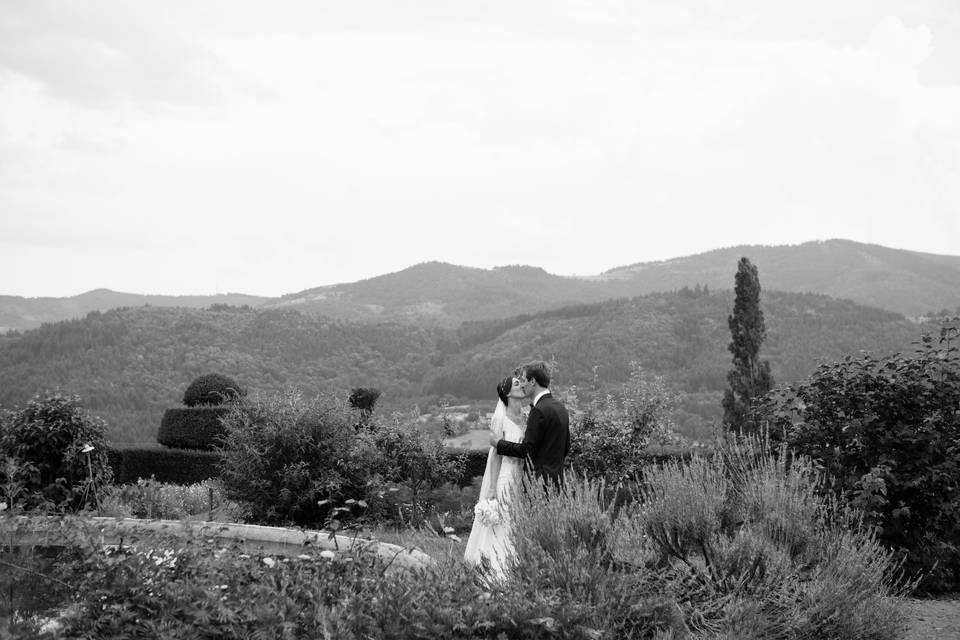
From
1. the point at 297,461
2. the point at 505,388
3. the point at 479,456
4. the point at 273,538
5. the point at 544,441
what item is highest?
the point at 505,388

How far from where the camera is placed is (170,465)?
16703mm

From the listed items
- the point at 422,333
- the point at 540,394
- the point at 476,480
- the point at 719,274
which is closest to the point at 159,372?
the point at 422,333

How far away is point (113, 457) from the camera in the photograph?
15102 millimetres

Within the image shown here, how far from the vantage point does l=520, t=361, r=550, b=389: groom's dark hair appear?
6.55 metres

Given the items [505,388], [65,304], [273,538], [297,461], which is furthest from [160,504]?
[65,304]

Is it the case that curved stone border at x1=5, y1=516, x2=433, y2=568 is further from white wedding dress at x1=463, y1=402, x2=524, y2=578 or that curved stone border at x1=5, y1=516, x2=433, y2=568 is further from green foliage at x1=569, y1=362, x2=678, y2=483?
green foliage at x1=569, y1=362, x2=678, y2=483

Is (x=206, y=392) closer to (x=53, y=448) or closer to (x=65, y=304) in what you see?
(x=53, y=448)

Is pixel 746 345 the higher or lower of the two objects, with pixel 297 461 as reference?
higher

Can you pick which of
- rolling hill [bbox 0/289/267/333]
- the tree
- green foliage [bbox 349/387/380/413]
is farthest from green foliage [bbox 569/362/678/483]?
rolling hill [bbox 0/289/267/333]

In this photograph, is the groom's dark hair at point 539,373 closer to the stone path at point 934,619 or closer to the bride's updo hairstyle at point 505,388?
the bride's updo hairstyle at point 505,388

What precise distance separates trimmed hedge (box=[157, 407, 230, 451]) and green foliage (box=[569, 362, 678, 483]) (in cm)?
758

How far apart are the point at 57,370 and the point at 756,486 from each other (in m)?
45.8

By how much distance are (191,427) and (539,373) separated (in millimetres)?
12452

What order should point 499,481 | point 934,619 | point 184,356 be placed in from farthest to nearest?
1. point 184,356
2. point 499,481
3. point 934,619
